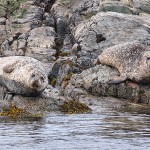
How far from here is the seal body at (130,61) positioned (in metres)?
21.8

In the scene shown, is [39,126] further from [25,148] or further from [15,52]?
[15,52]

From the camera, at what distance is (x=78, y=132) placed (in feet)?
45.5

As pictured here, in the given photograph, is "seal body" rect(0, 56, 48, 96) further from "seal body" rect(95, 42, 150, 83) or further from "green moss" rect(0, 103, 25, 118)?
"seal body" rect(95, 42, 150, 83)

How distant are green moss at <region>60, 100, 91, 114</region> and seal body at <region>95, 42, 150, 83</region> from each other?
10.1 feet

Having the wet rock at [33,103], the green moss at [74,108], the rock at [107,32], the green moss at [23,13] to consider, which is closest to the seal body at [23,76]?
the wet rock at [33,103]

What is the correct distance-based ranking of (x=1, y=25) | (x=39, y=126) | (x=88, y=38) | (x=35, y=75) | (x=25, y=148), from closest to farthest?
(x=25, y=148), (x=39, y=126), (x=35, y=75), (x=88, y=38), (x=1, y=25)

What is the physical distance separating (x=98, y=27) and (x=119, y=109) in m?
9.46

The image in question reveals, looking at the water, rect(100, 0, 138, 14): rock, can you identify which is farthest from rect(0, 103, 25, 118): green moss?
rect(100, 0, 138, 14): rock

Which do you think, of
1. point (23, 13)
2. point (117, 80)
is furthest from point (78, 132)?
point (23, 13)

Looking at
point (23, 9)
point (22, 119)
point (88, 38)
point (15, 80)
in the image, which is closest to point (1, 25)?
point (23, 9)

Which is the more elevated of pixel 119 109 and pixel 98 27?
pixel 98 27

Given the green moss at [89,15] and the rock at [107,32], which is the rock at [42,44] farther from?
the green moss at [89,15]

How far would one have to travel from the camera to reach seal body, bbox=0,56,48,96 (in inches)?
759

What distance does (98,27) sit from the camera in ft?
93.0
